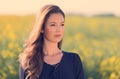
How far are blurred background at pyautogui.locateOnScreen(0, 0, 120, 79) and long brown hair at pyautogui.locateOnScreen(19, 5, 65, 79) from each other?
2.83 m

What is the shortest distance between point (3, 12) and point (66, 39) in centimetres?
112

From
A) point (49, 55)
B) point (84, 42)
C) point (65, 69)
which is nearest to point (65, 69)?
point (65, 69)

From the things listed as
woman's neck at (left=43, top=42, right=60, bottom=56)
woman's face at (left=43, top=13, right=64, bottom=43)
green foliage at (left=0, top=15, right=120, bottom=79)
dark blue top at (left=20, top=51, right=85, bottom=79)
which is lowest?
green foliage at (left=0, top=15, right=120, bottom=79)

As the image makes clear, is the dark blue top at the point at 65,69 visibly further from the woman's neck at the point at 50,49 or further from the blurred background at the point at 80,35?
the blurred background at the point at 80,35

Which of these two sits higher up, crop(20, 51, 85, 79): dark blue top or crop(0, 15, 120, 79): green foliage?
crop(20, 51, 85, 79): dark blue top

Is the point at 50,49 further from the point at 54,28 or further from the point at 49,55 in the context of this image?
the point at 54,28

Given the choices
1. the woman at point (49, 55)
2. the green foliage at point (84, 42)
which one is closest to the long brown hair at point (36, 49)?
the woman at point (49, 55)

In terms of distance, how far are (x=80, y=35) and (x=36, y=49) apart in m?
4.18

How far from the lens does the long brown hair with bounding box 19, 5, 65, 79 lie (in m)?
3.58

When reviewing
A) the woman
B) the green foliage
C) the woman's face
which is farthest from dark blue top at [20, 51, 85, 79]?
the green foliage

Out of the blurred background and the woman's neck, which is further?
the blurred background

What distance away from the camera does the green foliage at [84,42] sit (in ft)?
21.9

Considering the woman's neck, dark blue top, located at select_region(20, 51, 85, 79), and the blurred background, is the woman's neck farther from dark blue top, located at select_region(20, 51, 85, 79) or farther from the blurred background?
the blurred background

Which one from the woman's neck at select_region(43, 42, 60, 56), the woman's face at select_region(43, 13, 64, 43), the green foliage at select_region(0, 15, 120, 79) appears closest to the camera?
the woman's face at select_region(43, 13, 64, 43)
